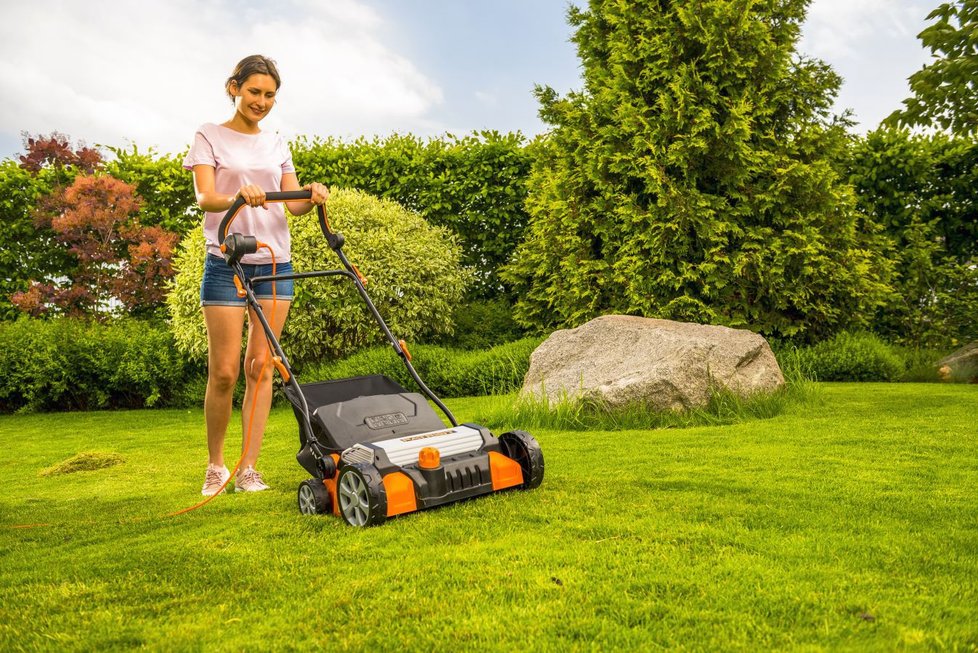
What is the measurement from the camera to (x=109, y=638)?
229 cm

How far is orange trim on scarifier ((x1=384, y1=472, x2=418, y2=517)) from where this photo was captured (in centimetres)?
333

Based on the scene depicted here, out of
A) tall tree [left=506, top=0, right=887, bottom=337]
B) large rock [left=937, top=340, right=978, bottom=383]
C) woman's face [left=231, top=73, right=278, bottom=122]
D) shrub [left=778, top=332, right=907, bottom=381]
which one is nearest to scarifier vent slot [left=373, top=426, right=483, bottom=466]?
woman's face [left=231, top=73, right=278, bottom=122]

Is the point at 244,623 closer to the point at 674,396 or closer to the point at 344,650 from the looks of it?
the point at 344,650

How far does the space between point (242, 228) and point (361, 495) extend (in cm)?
152

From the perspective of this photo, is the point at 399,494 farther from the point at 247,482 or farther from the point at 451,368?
the point at 451,368

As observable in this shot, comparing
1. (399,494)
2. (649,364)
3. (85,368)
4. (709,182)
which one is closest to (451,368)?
(649,364)

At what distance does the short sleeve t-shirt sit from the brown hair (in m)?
0.25

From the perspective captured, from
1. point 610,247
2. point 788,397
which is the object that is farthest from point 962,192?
point 788,397

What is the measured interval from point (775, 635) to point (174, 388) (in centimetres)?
869

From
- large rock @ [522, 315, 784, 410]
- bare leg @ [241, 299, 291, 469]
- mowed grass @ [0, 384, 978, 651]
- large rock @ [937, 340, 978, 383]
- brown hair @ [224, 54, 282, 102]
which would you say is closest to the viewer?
mowed grass @ [0, 384, 978, 651]

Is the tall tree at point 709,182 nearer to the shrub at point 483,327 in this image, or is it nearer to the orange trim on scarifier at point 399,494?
the shrub at point 483,327

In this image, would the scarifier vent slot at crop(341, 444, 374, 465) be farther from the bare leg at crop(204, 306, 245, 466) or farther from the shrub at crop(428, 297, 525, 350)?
the shrub at crop(428, 297, 525, 350)

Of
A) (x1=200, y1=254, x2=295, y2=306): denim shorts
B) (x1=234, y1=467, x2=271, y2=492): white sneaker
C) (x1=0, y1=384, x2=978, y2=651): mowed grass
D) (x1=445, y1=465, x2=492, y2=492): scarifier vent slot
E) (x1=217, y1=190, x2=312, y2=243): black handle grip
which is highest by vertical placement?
(x1=217, y1=190, x2=312, y2=243): black handle grip

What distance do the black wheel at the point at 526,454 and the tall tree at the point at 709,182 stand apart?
4750mm
